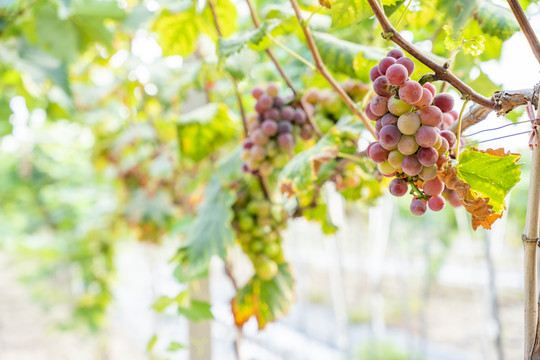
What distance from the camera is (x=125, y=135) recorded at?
1.25 metres

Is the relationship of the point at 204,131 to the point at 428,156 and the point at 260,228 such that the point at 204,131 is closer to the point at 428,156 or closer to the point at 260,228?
the point at 260,228

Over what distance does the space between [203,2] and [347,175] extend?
409mm

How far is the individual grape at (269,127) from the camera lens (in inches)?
19.6

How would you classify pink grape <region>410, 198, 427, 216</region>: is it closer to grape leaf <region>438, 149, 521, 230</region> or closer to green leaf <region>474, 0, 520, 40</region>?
grape leaf <region>438, 149, 521, 230</region>

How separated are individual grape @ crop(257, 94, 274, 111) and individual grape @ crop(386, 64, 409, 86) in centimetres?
29

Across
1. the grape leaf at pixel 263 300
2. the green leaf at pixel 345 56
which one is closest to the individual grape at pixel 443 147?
the green leaf at pixel 345 56

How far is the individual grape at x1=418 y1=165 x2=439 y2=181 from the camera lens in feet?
0.83

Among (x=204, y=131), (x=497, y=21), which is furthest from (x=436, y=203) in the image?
(x=204, y=131)

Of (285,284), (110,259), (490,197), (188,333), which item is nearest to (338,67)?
(490,197)

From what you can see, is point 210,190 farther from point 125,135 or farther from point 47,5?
point 125,135

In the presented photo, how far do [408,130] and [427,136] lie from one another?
0.01 metres

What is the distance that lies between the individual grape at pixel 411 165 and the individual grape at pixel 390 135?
1 cm

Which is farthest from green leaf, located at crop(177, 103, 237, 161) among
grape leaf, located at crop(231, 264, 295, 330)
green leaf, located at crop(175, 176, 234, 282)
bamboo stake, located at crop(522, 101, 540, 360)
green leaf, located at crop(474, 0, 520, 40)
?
bamboo stake, located at crop(522, 101, 540, 360)

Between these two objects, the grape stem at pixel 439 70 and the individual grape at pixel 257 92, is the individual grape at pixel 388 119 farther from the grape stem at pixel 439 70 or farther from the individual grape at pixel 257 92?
the individual grape at pixel 257 92
